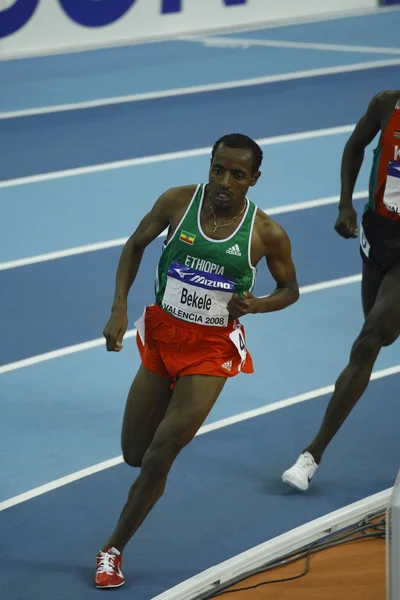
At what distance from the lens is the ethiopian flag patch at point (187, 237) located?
527cm

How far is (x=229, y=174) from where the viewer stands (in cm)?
520

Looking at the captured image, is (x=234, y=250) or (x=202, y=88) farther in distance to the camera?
(x=202, y=88)

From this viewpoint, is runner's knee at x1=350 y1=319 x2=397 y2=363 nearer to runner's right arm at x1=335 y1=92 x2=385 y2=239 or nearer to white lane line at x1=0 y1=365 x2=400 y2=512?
runner's right arm at x1=335 y1=92 x2=385 y2=239

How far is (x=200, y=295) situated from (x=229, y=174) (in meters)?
0.57

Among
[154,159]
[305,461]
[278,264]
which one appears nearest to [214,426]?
[305,461]

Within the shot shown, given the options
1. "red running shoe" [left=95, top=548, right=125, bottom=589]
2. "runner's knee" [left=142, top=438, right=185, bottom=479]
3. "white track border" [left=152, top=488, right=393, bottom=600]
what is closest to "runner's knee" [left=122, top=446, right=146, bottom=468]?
"runner's knee" [left=142, top=438, right=185, bottom=479]

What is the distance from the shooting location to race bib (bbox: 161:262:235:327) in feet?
17.2

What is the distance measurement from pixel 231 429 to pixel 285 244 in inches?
73.2

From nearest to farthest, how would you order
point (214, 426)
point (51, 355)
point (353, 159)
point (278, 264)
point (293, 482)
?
1. point (278, 264)
2. point (293, 482)
3. point (353, 159)
4. point (214, 426)
5. point (51, 355)

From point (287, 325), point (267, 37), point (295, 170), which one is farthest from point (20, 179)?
point (267, 37)

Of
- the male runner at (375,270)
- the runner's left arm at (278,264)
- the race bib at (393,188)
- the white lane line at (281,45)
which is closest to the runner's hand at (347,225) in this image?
the male runner at (375,270)

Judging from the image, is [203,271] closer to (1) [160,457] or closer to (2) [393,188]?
(1) [160,457]

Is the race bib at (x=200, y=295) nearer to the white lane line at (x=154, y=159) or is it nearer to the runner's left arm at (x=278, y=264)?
the runner's left arm at (x=278, y=264)

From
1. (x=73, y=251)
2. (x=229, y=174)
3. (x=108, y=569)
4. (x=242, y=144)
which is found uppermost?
(x=242, y=144)
